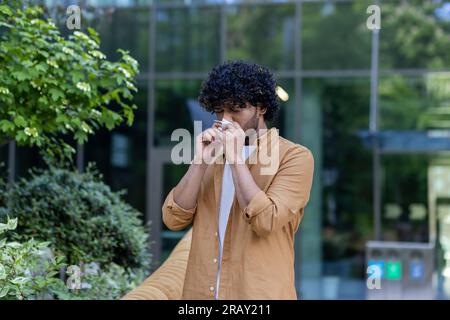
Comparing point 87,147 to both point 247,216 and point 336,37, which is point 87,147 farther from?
point 247,216

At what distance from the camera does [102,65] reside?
4578 mm

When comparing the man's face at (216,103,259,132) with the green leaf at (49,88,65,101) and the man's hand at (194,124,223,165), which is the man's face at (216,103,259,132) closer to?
the man's hand at (194,124,223,165)

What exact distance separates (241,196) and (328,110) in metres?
7.70

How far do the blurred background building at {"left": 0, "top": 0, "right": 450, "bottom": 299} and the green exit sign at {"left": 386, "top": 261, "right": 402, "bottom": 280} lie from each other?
141cm

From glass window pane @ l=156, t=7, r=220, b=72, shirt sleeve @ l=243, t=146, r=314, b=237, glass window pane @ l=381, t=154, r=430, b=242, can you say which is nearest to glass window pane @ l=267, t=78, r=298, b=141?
glass window pane @ l=156, t=7, r=220, b=72

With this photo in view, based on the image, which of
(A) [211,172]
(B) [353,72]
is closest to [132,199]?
(B) [353,72]

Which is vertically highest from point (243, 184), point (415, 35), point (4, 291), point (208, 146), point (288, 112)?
point (415, 35)

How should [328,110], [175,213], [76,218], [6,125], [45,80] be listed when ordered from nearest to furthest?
[175,213] → [6,125] → [45,80] → [76,218] → [328,110]

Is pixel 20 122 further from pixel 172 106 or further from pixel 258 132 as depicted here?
pixel 172 106

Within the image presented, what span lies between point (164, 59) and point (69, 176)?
15.8 ft

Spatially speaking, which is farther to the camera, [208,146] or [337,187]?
[337,187]

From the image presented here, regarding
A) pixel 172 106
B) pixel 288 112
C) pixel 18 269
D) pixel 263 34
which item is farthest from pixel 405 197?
pixel 18 269

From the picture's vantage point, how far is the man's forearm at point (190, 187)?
241 centimetres

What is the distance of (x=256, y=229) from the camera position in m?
2.25
